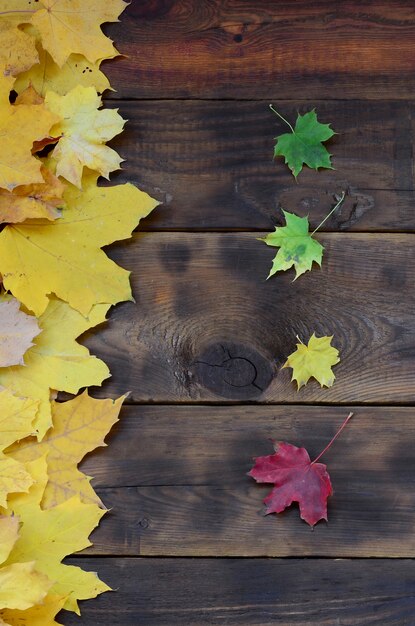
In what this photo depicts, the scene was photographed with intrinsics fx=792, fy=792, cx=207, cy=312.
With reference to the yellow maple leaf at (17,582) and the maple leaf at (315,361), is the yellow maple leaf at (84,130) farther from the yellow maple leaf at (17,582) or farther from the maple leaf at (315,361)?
the yellow maple leaf at (17,582)

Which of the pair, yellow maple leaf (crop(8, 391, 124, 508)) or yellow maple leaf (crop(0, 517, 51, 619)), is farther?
yellow maple leaf (crop(8, 391, 124, 508))

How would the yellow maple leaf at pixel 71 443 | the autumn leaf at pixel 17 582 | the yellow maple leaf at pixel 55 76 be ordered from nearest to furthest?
the autumn leaf at pixel 17 582 → the yellow maple leaf at pixel 71 443 → the yellow maple leaf at pixel 55 76

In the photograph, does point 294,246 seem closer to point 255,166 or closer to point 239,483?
point 255,166

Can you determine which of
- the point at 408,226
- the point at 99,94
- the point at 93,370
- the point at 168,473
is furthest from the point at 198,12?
the point at 168,473

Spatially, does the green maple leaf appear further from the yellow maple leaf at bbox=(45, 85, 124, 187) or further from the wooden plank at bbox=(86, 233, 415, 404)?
the yellow maple leaf at bbox=(45, 85, 124, 187)

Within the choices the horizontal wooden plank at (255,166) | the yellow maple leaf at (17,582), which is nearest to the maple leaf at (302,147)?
the horizontal wooden plank at (255,166)

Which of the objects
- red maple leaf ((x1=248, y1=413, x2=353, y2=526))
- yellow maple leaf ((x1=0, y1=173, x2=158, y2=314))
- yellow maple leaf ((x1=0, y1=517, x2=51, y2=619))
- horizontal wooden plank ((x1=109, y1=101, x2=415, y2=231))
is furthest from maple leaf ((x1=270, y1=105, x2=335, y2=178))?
yellow maple leaf ((x1=0, y1=517, x2=51, y2=619))

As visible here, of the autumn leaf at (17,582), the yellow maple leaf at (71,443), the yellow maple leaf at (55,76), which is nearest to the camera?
the autumn leaf at (17,582)
